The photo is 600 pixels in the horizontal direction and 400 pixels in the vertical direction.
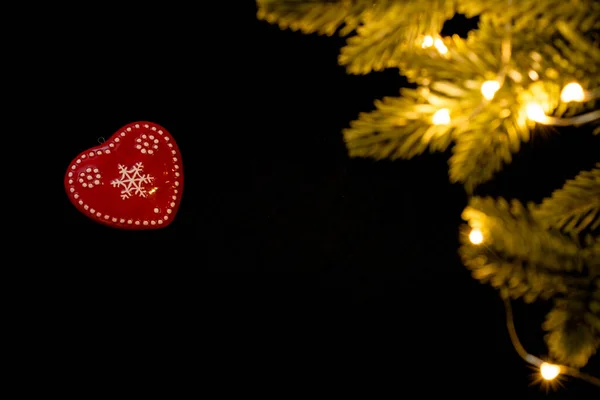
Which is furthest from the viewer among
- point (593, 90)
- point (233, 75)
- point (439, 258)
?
point (439, 258)

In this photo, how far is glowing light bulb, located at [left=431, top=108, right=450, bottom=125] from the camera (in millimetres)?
499

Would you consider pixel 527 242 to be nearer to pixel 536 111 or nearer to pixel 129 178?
pixel 536 111

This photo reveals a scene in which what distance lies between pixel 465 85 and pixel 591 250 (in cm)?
22

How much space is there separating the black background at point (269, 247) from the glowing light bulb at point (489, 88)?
1.84ft

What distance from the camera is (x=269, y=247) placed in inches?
43.8

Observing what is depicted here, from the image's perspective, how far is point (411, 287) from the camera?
1.13 m

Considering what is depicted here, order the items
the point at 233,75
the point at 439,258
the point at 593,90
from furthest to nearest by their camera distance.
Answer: the point at 439,258, the point at 233,75, the point at 593,90

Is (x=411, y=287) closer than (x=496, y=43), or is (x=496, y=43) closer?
(x=496, y=43)

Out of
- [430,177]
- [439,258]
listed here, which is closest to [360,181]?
[430,177]

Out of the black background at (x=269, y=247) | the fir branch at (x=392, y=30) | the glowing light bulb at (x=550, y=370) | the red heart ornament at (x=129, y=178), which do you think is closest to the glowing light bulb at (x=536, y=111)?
the fir branch at (x=392, y=30)

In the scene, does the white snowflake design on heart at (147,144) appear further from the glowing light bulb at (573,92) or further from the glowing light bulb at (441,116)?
the glowing light bulb at (573,92)

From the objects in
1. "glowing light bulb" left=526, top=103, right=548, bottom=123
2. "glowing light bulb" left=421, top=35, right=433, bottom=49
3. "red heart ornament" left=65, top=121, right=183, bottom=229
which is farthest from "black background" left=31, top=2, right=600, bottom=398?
"glowing light bulb" left=526, top=103, right=548, bottom=123

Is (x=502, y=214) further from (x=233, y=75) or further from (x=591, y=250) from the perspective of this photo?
(x=233, y=75)

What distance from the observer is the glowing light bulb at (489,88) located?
1.58ft
